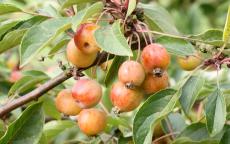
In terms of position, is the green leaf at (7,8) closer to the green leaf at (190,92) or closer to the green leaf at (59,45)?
the green leaf at (59,45)

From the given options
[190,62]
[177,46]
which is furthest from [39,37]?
[190,62]

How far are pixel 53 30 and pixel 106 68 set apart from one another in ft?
0.76

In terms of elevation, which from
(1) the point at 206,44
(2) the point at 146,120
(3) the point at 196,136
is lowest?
(3) the point at 196,136

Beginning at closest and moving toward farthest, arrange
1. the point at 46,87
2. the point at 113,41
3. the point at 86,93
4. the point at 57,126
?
the point at 113,41 → the point at 86,93 → the point at 46,87 → the point at 57,126

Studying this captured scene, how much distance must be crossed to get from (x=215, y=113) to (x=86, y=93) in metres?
0.30

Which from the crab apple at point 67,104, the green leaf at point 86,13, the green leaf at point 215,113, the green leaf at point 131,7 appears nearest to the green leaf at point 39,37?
the green leaf at point 86,13

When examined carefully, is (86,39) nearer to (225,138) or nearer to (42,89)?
(42,89)

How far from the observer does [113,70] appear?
137cm

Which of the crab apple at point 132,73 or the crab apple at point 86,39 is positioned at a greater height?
the crab apple at point 86,39

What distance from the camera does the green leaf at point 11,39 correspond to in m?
1.36

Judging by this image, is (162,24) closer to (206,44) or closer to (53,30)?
(206,44)

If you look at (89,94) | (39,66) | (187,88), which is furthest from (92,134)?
(39,66)

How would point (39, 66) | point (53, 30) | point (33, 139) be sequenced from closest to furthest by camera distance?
point (53, 30) → point (33, 139) → point (39, 66)

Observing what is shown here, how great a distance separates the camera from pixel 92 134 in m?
1.35
